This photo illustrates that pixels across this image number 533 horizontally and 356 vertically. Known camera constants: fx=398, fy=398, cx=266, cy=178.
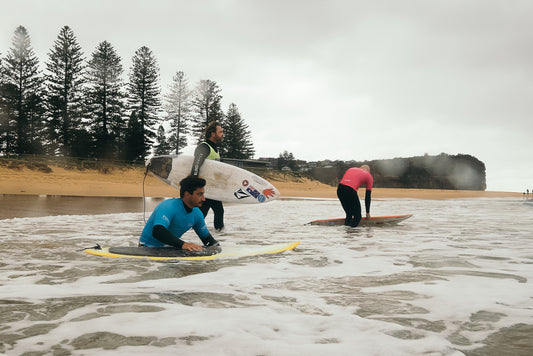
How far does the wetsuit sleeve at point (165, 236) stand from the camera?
15.9ft

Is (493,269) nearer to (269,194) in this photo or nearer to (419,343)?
(419,343)

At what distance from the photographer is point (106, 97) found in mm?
41500

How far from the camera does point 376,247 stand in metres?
6.48

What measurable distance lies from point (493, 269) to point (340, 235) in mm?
3451

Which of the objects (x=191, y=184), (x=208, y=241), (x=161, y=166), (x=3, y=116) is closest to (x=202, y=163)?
(x=161, y=166)

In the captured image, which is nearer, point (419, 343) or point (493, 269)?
point (419, 343)

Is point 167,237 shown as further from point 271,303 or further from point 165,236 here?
point 271,303

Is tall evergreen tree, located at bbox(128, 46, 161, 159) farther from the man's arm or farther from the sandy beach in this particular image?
the man's arm

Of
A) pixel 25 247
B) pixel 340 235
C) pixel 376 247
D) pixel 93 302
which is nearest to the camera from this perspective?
pixel 93 302

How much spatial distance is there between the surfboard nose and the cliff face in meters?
31.9

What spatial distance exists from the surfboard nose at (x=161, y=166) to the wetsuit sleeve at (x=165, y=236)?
15.3ft

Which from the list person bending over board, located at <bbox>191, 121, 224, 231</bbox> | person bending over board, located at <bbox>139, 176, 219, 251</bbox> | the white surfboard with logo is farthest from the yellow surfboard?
the white surfboard with logo

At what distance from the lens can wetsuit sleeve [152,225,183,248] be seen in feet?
15.9

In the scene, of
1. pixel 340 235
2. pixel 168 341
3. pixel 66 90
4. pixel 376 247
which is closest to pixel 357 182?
pixel 340 235
